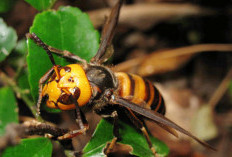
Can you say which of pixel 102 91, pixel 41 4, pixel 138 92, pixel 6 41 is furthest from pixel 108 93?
pixel 6 41

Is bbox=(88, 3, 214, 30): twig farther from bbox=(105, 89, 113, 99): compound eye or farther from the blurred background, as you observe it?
bbox=(105, 89, 113, 99): compound eye

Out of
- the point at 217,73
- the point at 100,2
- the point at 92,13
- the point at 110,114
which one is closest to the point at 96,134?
the point at 110,114

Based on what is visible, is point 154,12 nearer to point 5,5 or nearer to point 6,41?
point 5,5

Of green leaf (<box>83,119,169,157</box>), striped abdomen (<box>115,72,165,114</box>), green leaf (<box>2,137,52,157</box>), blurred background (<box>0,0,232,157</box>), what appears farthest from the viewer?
blurred background (<box>0,0,232,157</box>)

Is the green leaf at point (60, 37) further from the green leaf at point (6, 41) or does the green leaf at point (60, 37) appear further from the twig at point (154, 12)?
the twig at point (154, 12)

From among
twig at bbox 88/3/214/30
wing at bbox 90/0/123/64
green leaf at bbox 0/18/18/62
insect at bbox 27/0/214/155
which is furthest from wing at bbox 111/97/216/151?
twig at bbox 88/3/214/30

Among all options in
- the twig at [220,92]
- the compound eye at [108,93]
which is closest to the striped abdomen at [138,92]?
the compound eye at [108,93]

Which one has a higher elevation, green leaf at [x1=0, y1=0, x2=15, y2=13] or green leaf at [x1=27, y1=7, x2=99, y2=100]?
green leaf at [x1=0, y1=0, x2=15, y2=13]
